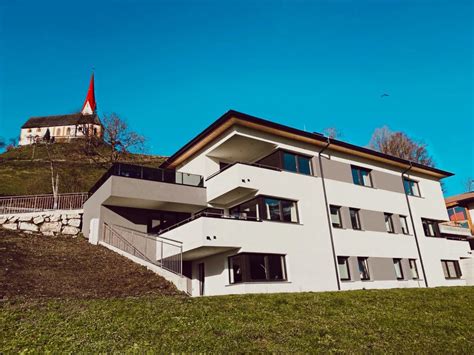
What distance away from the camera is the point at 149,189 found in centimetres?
1981

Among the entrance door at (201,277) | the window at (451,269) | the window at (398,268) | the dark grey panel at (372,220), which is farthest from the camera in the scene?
the window at (451,269)

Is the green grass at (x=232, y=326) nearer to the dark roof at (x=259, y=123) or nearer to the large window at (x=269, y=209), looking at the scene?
the large window at (x=269, y=209)

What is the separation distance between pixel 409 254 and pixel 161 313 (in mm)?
18296

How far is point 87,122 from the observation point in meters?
49.8

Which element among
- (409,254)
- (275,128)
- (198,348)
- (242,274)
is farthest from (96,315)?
(409,254)

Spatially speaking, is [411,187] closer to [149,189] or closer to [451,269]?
[451,269]

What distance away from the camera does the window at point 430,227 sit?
25.7 meters

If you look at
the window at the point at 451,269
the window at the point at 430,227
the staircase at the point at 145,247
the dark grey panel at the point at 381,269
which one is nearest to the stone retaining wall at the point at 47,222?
the staircase at the point at 145,247

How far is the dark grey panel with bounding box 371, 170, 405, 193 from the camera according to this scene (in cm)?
2416

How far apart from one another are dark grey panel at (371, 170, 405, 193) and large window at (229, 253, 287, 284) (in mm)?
10162

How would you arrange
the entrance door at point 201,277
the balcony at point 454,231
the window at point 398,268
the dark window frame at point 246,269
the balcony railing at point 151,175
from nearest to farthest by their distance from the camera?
the dark window frame at point 246,269, the entrance door at point 201,277, the balcony railing at point 151,175, the window at point 398,268, the balcony at point 454,231

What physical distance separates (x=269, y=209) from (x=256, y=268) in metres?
3.09

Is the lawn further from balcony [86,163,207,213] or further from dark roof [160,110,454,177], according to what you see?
dark roof [160,110,454,177]

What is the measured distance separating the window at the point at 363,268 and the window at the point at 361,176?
490 centimetres
